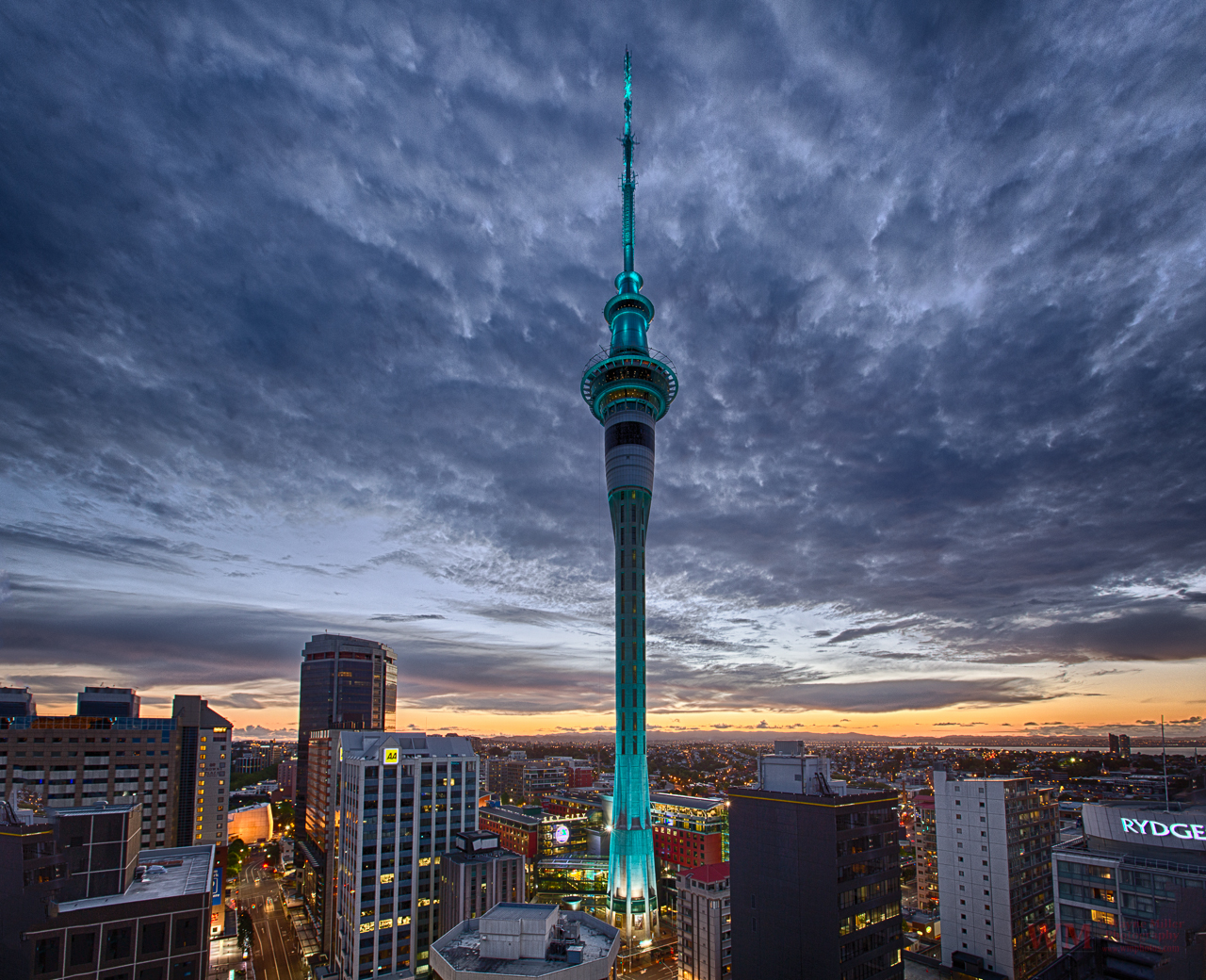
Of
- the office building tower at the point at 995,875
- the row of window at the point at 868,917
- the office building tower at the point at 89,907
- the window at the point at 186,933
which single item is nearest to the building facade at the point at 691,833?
the office building tower at the point at 995,875

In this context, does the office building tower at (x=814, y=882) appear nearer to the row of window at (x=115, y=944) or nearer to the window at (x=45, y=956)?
the row of window at (x=115, y=944)

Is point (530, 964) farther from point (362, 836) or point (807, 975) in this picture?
point (362, 836)

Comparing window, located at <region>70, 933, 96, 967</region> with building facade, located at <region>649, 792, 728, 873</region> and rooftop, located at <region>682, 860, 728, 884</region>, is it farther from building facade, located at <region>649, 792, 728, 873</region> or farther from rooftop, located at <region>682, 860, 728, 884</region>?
building facade, located at <region>649, 792, 728, 873</region>

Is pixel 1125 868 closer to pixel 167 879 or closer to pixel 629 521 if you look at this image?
pixel 629 521

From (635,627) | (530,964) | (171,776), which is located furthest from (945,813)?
(171,776)

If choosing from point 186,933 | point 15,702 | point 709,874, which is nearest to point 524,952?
point 186,933
